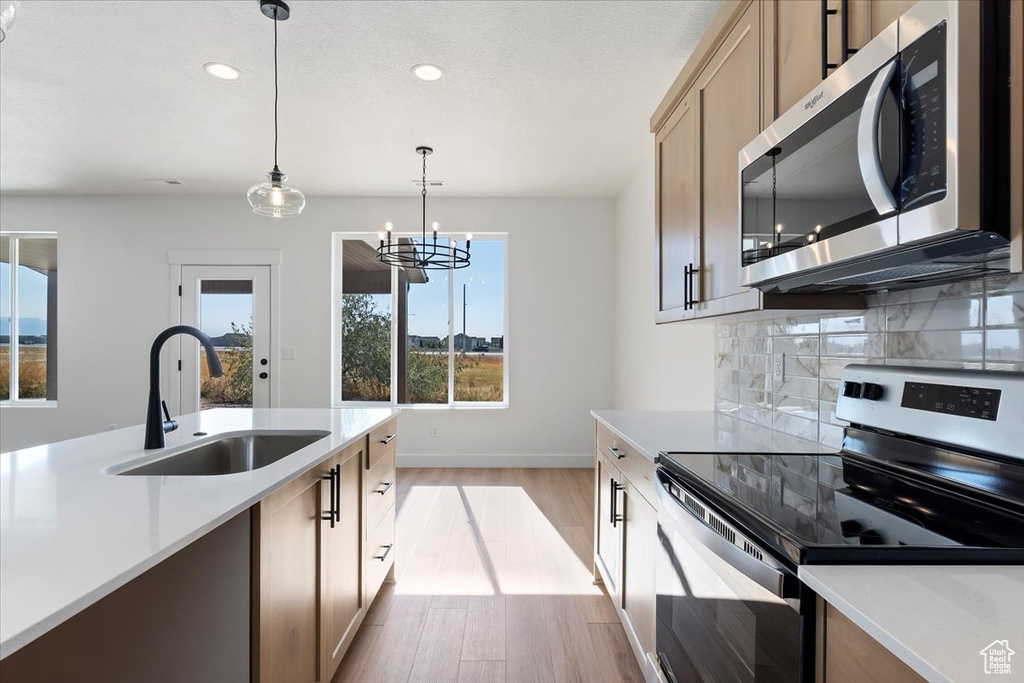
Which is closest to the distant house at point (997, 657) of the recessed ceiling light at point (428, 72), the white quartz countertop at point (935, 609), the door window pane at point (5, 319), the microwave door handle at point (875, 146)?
the white quartz countertop at point (935, 609)

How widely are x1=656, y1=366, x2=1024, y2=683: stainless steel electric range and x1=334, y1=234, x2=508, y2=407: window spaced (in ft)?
12.9

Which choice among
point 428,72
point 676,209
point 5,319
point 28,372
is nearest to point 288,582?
point 676,209

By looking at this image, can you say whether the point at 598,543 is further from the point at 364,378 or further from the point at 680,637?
the point at 364,378

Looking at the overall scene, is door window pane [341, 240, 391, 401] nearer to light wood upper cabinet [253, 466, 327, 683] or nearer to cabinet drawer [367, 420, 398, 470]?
cabinet drawer [367, 420, 398, 470]

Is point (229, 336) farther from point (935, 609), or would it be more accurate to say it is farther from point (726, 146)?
point (935, 609)

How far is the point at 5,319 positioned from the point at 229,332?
2.38 m

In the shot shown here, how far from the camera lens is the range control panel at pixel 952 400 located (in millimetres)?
1084

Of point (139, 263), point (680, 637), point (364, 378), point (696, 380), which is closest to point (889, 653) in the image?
point (680, 637)

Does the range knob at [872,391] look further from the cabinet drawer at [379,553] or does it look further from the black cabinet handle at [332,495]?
the cabinet drawer at [379,553]

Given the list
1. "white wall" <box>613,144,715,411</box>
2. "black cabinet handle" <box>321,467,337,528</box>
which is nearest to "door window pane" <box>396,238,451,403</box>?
"white wall" <box>613,144,715,411</box>

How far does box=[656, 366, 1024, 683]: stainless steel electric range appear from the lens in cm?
82

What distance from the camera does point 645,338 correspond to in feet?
13.6

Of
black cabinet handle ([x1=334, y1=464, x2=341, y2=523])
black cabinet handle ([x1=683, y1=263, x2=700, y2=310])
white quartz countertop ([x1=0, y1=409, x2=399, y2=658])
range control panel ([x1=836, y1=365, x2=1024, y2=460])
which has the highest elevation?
black cabinet handle ([x1=683, y1=263, x2=700, y2=310])

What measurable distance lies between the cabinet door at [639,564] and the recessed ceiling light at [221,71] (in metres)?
2.89
